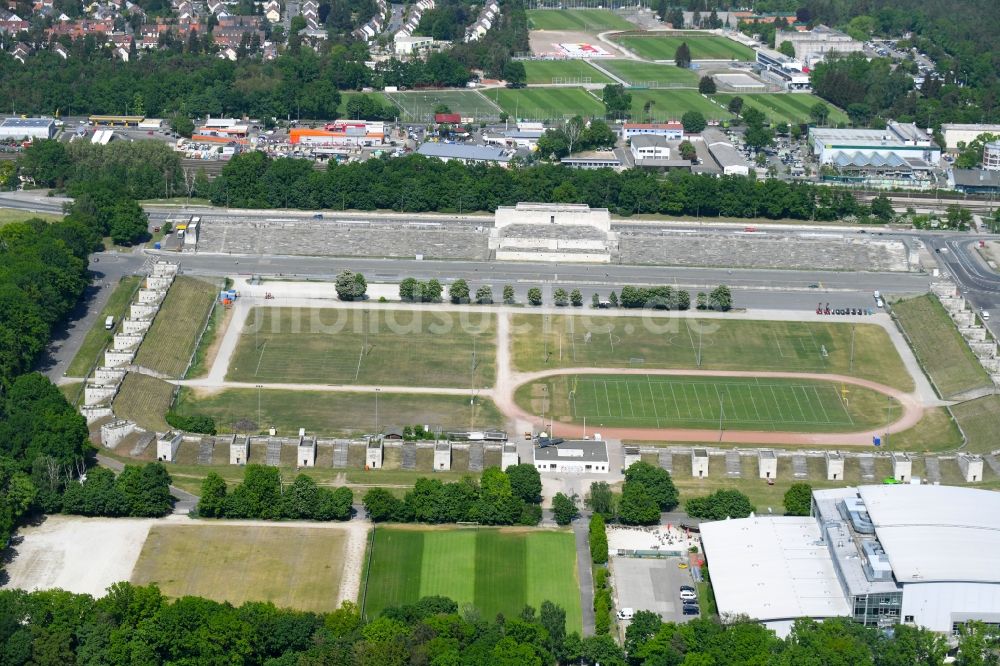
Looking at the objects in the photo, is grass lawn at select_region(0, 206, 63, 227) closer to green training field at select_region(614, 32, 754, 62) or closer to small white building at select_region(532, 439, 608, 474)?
small white building at select_region(532, 439, 608, 474)

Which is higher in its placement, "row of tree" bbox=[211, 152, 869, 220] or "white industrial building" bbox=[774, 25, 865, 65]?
"row of tree" bbox=[211, 152, 869, 220]

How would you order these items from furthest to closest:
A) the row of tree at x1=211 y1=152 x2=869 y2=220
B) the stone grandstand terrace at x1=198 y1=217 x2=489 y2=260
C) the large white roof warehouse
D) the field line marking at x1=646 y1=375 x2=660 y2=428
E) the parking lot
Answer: the row of tree at x1=211 y1=152 x2=869 y2=220 → the stone grandstand terrace at x1=198 y1=217 x2=489 y2=260 → the field line marking at x1=646 y1=375 x2=660 y2=428 → the parking lot → the large white roof warehouse

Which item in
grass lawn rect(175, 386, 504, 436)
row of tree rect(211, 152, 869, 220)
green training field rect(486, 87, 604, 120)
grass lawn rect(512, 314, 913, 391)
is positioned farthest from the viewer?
green training field rect(486, 87, 604, 120)

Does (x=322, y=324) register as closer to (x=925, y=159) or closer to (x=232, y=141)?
(x=232, y=141)

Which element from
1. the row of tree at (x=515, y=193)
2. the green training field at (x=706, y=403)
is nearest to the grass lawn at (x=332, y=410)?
the green training field at (x=706, y=403)

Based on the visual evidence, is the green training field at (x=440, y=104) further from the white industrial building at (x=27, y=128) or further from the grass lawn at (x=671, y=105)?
the white industrial building at (x=27, y=128)

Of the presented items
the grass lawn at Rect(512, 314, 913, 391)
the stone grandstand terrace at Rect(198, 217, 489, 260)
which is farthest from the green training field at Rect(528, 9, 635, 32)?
the grass lawn at Rect(512, 314, 913, 391)

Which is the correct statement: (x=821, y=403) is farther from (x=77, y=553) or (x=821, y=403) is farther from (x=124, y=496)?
(x=77, y=553)

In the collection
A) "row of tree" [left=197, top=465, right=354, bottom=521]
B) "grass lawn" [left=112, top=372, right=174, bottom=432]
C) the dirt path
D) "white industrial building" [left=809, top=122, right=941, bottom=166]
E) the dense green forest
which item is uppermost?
the dense green forest
